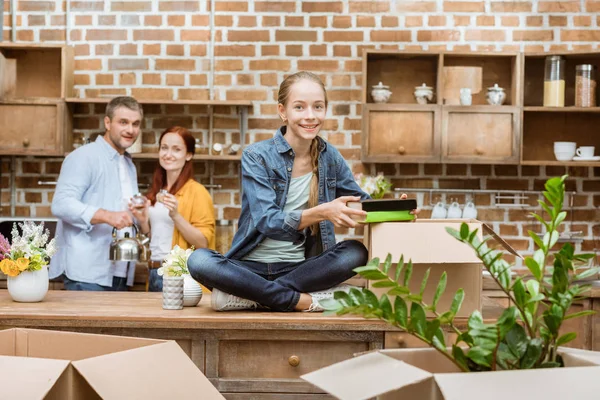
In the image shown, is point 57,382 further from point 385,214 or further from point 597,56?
point 597,56

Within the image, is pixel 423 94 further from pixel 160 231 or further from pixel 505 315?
pixel 505 315

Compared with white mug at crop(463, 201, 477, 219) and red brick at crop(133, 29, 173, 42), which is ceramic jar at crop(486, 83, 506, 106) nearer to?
white mug at crop(463, 201, 477, 219)

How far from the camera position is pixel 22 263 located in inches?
108

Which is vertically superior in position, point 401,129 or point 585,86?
point 585,86

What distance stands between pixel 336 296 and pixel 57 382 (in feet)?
1.15

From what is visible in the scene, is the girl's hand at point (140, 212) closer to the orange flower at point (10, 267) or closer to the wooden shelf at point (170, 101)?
the wooden shelf at point (170, 101)

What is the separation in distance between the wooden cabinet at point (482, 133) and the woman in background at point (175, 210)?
137 centimetres

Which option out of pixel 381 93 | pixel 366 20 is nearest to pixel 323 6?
pixel 366 20

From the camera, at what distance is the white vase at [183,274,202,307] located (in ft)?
8.98

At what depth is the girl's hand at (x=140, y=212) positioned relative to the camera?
12.2 ft

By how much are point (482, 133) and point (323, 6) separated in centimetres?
116

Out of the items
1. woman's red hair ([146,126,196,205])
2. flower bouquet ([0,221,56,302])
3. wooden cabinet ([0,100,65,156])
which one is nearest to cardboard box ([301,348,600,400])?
flower bouquet ([0,221,56,302])

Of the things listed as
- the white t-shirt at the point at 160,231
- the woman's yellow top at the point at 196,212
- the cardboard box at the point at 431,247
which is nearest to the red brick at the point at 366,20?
the woman's yellow top at the point at 196,212

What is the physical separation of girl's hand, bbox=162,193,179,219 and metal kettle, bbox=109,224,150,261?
0.60 feet
